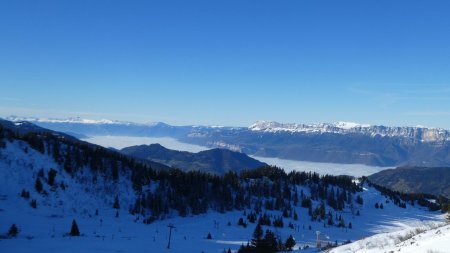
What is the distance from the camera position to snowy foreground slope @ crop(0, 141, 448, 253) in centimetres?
7806

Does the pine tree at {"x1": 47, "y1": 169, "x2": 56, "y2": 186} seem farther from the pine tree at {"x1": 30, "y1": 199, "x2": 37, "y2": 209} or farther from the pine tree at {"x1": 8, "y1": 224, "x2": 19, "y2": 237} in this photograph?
the pine tree at {"x1": 8, "y1": 224, "x2": 19, "y2": 237}

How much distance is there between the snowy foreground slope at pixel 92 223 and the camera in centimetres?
7806

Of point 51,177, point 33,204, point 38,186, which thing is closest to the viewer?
point 33,204

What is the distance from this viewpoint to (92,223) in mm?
108625

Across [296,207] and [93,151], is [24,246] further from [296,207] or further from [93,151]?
[296,207]

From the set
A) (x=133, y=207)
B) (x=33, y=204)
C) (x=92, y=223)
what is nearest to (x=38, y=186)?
(x=33, y=204)

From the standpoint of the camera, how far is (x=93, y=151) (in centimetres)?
14838

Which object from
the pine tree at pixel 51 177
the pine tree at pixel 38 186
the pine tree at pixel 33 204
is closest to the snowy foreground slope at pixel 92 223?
the pine tree at pixel 33 204

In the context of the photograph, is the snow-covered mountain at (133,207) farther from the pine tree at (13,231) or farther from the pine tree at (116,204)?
the pine tree at (13,231)

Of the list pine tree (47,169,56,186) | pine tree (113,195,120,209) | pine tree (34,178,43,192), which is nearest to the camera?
pine tree (34,178,43,192)

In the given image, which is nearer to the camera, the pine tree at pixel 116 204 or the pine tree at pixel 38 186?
the pine tree at pixel 38 186

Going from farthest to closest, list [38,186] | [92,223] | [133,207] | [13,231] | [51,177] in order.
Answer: [133,207]
[51,177]
[38,186]
[92,223]
[13,231]

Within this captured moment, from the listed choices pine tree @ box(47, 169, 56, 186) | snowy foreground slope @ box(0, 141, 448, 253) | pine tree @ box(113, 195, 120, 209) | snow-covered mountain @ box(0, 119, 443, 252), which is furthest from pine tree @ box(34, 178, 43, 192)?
pine tree @ box(113, 195, 120, 209)

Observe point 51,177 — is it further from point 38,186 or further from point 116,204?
point 116,204
